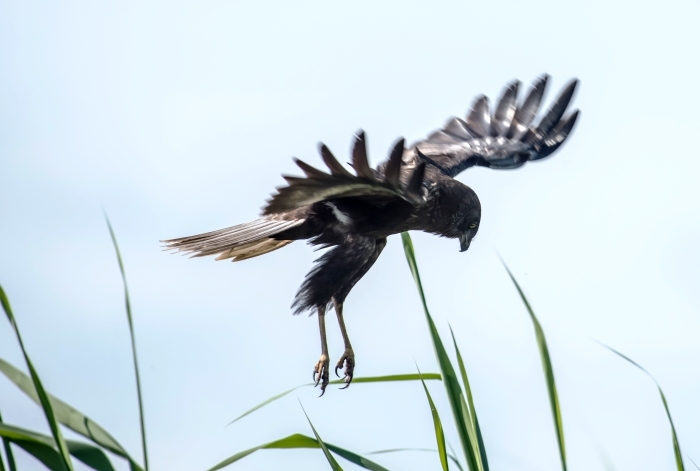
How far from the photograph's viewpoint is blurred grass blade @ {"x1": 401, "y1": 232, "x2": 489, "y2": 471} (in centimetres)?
235

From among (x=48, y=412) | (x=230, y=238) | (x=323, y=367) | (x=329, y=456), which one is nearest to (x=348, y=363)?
(x=323, y=367)

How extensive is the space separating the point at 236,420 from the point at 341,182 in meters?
1.83

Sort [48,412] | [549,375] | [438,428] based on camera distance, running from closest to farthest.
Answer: [48,412], [549,375], [438,428]

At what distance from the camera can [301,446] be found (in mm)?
2648

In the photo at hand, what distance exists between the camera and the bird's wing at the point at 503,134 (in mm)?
6570

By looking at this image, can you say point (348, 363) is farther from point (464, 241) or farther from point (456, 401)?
point (456, 401)

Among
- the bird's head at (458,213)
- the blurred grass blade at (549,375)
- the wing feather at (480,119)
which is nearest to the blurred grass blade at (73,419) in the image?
the blurred grass blade at (549,375)

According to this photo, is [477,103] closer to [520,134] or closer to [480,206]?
[520,134]

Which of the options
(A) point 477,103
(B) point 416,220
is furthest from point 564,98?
(B) point 416,220

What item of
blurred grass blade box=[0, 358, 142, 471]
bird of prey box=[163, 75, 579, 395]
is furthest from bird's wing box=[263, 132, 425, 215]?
blurred grass blade box=[0, 358, 142, 471]

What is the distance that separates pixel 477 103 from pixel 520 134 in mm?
649

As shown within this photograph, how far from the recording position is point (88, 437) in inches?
87.4

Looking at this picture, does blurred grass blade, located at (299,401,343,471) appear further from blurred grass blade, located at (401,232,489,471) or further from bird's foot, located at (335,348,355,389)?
bird's foot, located at (335,348,355,389)

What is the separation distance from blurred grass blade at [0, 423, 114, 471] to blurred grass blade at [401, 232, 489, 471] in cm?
85
